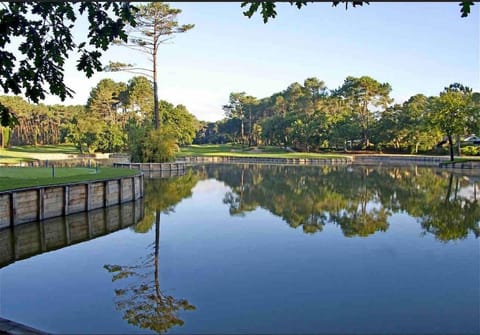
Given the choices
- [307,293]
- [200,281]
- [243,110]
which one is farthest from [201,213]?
[243,110]

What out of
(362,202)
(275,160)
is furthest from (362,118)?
(362,202)

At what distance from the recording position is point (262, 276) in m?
8.54

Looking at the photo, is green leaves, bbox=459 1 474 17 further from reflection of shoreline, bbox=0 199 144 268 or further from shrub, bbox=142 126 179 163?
shrub, bbox=142 126 179 163

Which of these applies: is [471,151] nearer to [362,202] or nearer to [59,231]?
[362,202]

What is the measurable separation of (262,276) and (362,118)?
61.9 metres

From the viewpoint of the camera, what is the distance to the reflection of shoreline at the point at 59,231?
10.5 m

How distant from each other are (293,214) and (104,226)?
21.8ft

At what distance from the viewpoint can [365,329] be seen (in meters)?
6.06

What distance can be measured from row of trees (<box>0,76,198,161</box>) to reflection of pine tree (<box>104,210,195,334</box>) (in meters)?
37.6

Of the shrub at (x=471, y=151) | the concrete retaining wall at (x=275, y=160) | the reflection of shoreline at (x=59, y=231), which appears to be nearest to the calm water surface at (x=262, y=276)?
the reflection of shoreline at (x=59, y=231)

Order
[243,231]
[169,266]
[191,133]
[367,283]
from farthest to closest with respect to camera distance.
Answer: [191,133], [243,231], [169,266], [367,283]

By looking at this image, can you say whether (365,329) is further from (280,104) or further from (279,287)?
(280,104)

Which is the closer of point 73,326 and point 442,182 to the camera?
point 73,326

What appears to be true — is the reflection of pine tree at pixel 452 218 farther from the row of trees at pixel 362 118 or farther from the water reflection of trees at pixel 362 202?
the row of trees at pixel 362 118
